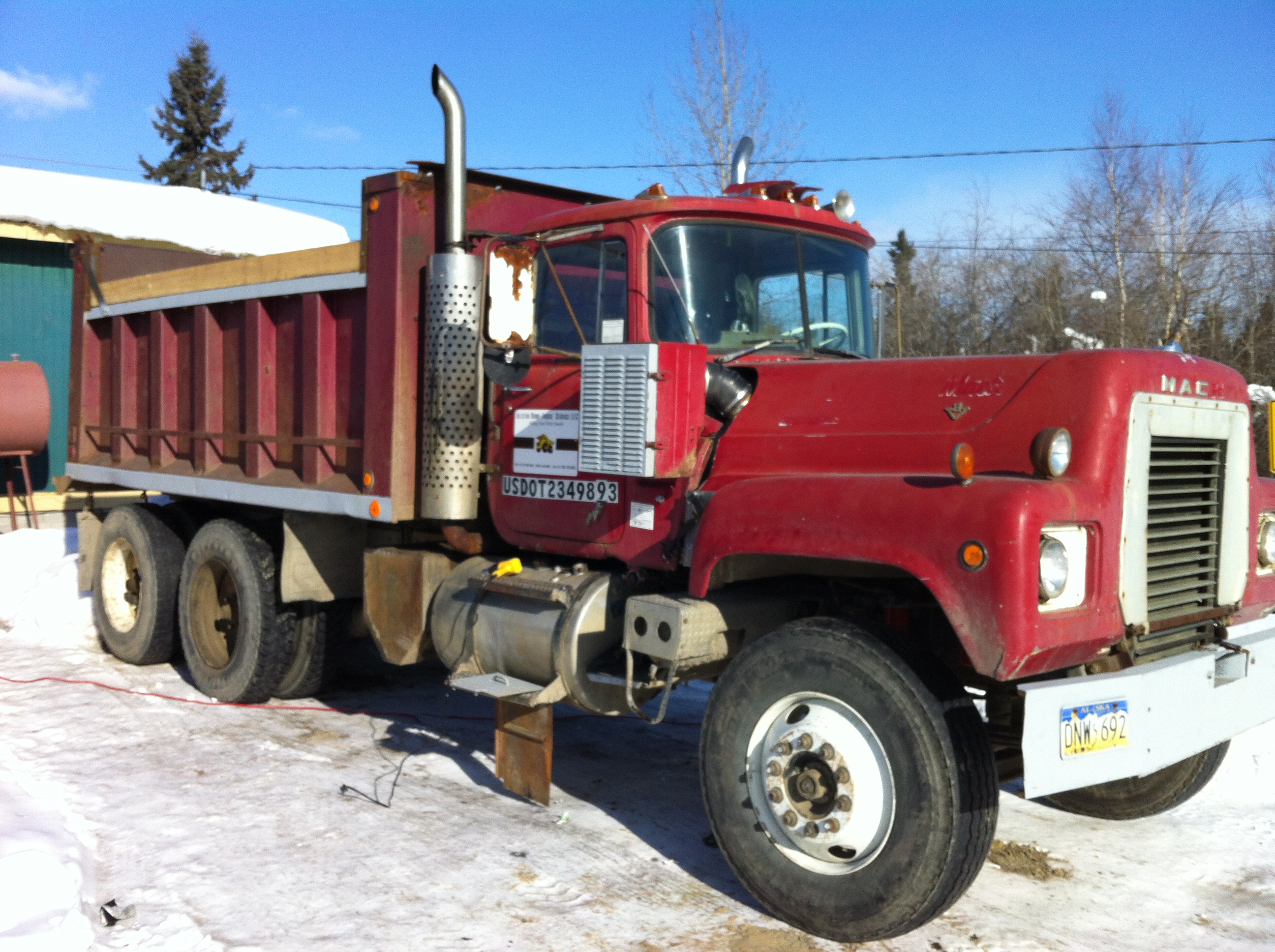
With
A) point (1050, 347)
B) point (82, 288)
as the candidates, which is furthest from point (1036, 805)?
point (1050, 347)

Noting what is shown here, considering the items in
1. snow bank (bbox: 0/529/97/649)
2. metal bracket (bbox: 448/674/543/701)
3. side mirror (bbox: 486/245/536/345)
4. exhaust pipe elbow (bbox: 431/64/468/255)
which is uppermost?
exhaust pipe elbow (bbox: 431/64/468/255)

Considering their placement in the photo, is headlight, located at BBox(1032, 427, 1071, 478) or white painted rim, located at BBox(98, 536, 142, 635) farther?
white painted rim, located at BBox(98, 536, 142, 635)

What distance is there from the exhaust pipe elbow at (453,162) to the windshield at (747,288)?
1.22 meters

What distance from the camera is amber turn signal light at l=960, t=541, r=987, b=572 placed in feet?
10.7

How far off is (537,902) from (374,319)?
3.04 m

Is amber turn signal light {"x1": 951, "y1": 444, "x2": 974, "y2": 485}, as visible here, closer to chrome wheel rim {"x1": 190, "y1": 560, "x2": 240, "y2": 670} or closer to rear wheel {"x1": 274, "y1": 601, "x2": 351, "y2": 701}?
rear wheel {"x1": 274, "y1": 601, "x2": 351, "y2": 701}

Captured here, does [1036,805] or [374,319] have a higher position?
[374,319]

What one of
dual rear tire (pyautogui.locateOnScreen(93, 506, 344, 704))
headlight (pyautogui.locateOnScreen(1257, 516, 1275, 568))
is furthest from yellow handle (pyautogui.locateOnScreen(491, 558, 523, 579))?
headlight (pyautogui.locateOnScreen(1257, 516, 1275, 568))

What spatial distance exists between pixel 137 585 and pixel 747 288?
581 cm

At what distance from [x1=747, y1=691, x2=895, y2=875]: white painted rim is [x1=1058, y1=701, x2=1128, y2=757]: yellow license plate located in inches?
21.7

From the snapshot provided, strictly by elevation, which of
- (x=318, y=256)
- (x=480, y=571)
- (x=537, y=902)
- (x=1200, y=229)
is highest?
(x=1200, y=229)

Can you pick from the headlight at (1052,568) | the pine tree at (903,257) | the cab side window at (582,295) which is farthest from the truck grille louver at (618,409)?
the pine tree at (903,257)

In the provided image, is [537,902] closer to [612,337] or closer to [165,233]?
[612,337]

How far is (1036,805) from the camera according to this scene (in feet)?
17.4
